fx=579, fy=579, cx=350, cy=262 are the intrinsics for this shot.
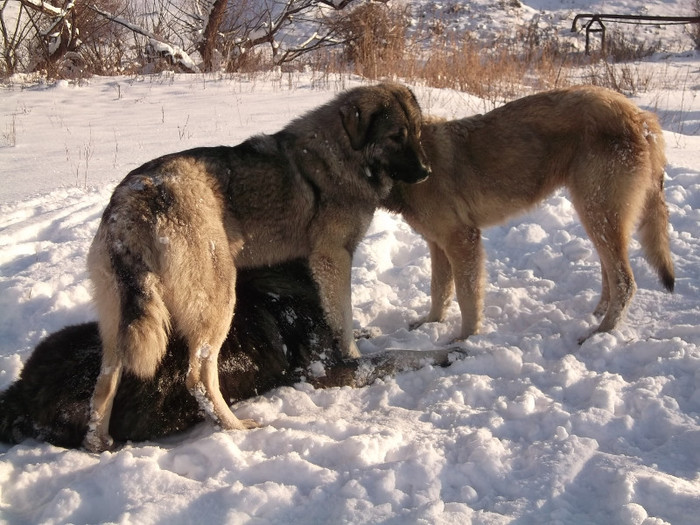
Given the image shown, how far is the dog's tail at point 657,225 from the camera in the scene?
11.7 feet

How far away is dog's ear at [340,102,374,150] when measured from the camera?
3.57m

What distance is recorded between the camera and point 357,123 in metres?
3.57

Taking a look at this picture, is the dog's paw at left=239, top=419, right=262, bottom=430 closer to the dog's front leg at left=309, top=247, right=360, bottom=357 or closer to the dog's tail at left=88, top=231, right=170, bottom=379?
the dog's tail at left=88, top=231, right=170, bottom=379

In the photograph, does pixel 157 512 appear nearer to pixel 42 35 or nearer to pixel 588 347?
pixel 588 347

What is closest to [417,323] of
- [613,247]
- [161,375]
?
[613,247]

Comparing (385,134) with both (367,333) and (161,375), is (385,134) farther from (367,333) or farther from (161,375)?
(161,375)

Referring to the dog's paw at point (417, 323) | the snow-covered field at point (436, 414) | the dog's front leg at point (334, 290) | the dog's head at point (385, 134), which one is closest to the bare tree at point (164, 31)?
the snow-covered field at point (436, 414)

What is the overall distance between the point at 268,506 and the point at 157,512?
15.4 inches

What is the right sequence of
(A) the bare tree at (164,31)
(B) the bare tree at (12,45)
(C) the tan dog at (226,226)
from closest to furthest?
1. (C) the tan dog at (226,226)
2. (B) the bare tree at (12,45)
3. (A) the bare tree at (164,31)

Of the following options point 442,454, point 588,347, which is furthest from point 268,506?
point 588,347

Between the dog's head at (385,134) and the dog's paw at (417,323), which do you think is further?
the dog's paw at (417,323)

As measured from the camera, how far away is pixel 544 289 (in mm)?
4176

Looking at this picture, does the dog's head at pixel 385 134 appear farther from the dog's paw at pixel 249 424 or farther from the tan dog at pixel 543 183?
the dog's paw at pixel 249 424

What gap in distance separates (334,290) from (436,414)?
1075 millimetres
